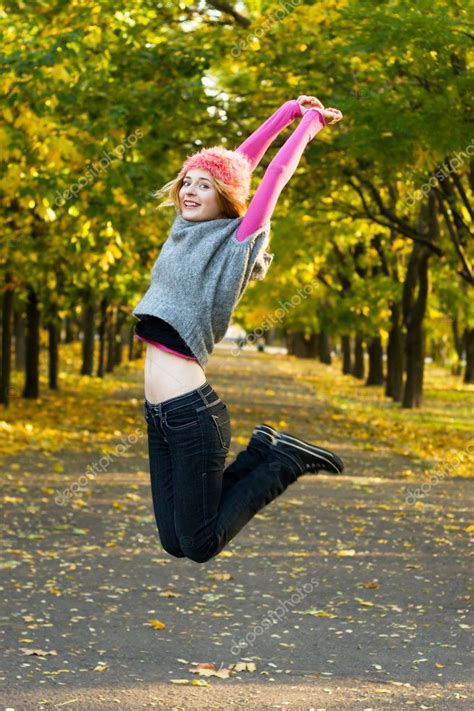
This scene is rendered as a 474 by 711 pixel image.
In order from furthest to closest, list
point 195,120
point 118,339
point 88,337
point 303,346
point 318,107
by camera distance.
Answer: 1. point 303,346
2. point 118,339
3. point 88,337
4. point 195,120
5. point 318,107

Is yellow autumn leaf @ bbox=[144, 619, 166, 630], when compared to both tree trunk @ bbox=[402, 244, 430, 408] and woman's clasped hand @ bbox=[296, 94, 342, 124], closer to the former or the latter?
woman's clasped hand @ bbox=[296, 94, 342, 124]

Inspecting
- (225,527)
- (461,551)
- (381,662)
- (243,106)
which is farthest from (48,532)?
(243,106)

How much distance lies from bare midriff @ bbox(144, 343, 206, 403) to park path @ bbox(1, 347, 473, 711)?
197 centimetres

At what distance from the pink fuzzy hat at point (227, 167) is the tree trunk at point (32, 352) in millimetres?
21359

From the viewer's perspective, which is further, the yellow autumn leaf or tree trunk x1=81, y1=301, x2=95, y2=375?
tree trunk x1=81, y1=301, x2=95, y2=375

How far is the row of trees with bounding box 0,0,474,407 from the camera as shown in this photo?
1276 centimetres

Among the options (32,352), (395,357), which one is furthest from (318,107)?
(395,357)

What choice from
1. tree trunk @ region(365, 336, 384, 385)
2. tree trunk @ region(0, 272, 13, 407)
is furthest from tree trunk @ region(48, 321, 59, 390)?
tree trunk @ region(365, 336, 384, 385)

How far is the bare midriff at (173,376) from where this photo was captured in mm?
4590

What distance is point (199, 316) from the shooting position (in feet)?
14.9

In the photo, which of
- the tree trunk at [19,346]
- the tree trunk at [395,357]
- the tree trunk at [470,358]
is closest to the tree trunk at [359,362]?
the tree trunk at [470,358]

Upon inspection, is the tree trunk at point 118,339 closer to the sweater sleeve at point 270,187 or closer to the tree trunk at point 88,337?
the tree trunk at point 88,337

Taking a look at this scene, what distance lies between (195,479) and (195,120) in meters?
15.7

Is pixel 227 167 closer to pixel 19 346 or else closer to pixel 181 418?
pixel 181 418
